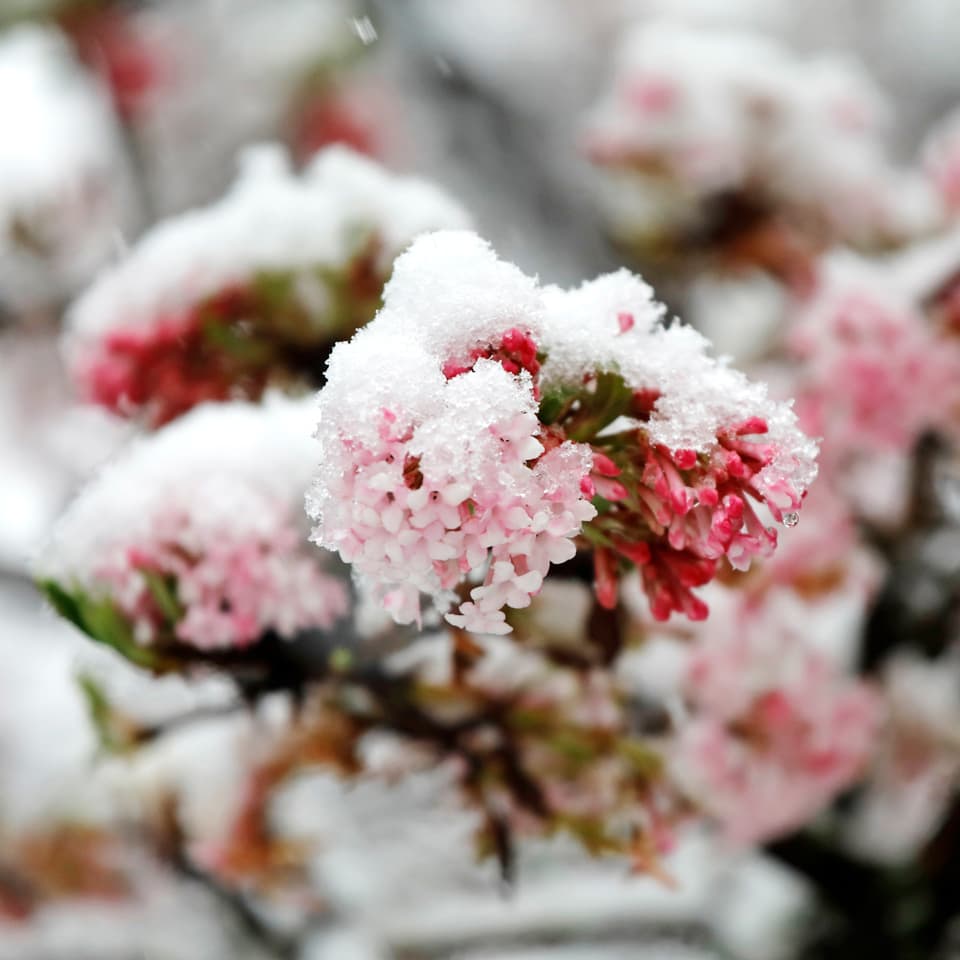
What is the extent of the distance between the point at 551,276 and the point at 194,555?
1.05 feet

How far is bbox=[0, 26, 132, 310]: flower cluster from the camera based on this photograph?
1454mm

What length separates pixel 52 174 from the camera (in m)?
1.55

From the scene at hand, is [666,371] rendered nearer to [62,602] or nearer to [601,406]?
[601,406]

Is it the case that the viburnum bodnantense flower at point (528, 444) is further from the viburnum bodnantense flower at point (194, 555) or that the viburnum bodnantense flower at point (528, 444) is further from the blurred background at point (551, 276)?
the blurred background at point (551, 276)

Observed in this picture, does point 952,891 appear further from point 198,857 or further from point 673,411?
point 673,411

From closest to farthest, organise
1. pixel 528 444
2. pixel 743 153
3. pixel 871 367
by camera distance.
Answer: pixel 528 444
pixel 871 367
pixel 743 153

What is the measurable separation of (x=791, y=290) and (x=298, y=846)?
0.82 metres

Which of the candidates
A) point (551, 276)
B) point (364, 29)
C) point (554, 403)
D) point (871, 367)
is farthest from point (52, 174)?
point (554, 403)

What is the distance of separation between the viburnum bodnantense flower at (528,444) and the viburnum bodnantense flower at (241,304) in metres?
0.28

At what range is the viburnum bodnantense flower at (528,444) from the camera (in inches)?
14.5

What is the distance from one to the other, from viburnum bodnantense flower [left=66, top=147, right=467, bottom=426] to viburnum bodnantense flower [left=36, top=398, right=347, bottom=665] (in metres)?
0.10

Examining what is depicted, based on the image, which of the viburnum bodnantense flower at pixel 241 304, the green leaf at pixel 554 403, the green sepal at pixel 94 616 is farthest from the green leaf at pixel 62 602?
the green leaf at pixel 554 403

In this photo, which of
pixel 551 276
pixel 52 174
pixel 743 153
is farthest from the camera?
pixel 52 174

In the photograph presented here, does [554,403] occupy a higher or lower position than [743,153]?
lower
